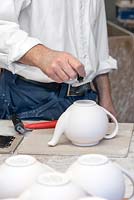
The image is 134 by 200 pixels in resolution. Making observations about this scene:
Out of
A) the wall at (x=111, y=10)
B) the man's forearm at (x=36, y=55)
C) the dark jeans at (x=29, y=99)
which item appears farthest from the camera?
the wall at (x=111, y=10)

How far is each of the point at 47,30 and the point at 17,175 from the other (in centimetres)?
81

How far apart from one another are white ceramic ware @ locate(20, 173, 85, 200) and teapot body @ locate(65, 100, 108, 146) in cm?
53

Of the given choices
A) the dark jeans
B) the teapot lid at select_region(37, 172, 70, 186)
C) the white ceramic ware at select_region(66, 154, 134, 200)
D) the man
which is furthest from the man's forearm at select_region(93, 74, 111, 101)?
the teapot lid at select_region(37, 172, 70, 186)

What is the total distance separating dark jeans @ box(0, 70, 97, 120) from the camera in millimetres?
1469

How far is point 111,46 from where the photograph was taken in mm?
2033

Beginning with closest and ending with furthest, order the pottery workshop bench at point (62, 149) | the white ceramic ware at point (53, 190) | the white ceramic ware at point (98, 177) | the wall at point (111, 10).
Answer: the white ceramic ware at point (53, 190)
the white ceramic ware at point (98, 177)
the pottery workshop bench at point (62, 149)
the wall at point (111, 10)

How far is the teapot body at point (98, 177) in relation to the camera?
718mm

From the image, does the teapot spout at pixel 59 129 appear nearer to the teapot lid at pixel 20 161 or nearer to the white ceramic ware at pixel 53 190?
the teapot lid at pixel 20 161

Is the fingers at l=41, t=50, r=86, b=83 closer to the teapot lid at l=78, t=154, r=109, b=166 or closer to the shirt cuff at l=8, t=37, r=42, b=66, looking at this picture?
the shirt cuff at l=8, t=37, r=42, b=66

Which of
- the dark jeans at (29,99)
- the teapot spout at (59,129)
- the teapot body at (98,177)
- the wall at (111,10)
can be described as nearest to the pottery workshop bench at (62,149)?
the teapot spout at (59,129)

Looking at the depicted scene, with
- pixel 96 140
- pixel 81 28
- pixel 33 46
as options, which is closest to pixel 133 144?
pixel 96 140

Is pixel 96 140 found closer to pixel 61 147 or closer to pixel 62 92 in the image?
pixel 61 147

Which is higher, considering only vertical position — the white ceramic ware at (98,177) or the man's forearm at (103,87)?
the white ceramic ware at (98,177)

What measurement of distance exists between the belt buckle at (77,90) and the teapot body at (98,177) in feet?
2.53
